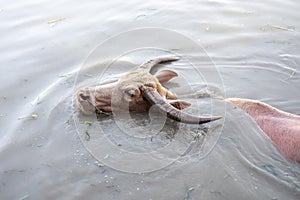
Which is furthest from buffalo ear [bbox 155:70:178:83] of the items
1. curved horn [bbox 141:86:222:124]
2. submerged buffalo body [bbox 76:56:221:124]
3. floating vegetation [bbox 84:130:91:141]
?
floating vegetation [bbox 84:130:91:141]

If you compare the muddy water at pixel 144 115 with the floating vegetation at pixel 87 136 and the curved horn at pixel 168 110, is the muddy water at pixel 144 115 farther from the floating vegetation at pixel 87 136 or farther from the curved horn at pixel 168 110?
the curved horn at pixel 168 110

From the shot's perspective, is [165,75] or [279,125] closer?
[279,125]

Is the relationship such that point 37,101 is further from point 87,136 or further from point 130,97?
point 130,97

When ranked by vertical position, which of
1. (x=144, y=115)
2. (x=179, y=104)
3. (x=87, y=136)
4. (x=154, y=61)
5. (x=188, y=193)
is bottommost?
(x=188, y=193)

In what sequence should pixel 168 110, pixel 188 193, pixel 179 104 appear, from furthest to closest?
pixel 179 104 → pixel 168 110 → pixel 188 193

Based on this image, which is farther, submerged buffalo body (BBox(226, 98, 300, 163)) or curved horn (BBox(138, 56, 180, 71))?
curved horn (BBox(138, 56, 180, 71))

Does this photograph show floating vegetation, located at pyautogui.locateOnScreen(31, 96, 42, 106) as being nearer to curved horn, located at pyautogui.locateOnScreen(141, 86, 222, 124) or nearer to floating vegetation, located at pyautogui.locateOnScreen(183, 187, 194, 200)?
curved horn, located at pyautogui.locateOnScreen(141, 86, 222, 124)

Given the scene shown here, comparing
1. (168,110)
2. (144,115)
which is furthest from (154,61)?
(168,110)
